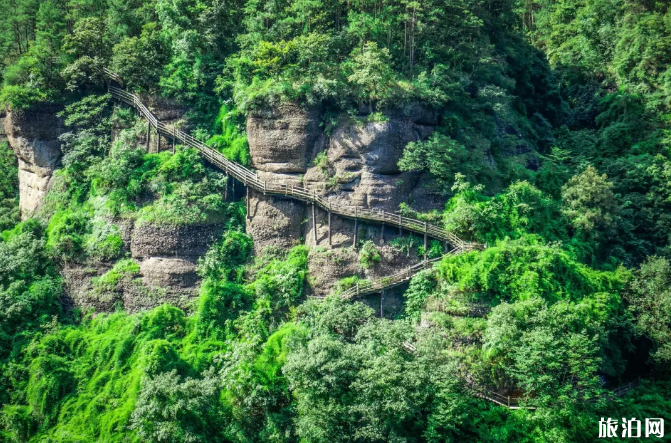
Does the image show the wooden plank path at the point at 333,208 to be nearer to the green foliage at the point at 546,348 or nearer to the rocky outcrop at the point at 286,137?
the rocky outcrop at the point at 286,137

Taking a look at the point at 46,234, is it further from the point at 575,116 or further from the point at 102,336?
the point at 575,116

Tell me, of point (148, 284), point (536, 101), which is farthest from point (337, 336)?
point (536, 101)

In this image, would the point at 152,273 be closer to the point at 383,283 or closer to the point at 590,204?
the point at 383,283

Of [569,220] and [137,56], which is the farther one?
[137,56]

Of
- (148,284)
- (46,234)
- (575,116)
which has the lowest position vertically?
(148,284)

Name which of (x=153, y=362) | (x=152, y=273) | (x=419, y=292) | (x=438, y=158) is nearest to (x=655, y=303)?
(x=419, y=292)
